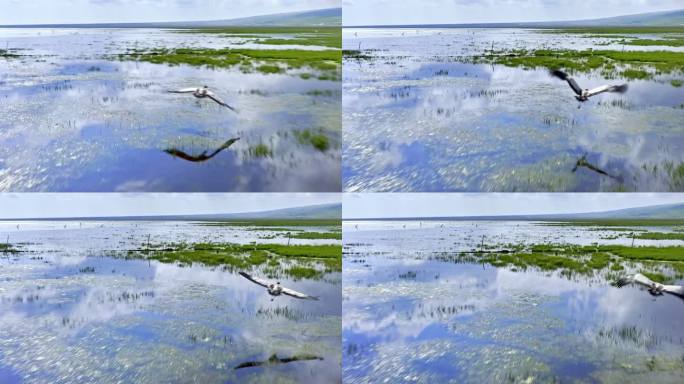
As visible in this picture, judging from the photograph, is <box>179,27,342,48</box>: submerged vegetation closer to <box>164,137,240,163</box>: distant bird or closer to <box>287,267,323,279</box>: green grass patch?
<box>164,137,240,163</box>: distant bird

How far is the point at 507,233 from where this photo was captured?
6.80 meters

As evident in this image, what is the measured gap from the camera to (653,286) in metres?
6.33

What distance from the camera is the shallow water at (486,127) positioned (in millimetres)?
6125

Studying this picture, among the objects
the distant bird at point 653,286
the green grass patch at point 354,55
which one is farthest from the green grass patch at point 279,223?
the distant bird at point 653,286

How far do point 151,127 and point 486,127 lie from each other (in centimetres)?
386

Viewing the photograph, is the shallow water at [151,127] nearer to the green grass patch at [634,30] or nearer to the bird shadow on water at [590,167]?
the bird shadow on water at [590,167]

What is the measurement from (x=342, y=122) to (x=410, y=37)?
194 cm

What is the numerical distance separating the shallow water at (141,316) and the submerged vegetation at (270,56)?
2232 mm

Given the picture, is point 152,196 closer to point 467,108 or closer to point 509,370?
point 467,108

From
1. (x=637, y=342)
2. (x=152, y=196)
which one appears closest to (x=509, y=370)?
(x=637, y=342)

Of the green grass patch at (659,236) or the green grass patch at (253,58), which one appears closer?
the green grass patch at (659,236)

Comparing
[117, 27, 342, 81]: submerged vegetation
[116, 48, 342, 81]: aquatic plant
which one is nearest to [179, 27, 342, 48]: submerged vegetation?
[117, 27, 342, 81]: submerged vegetation

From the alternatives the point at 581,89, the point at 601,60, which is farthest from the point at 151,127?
the point at 601,60

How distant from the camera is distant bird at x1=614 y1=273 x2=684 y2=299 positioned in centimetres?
631
